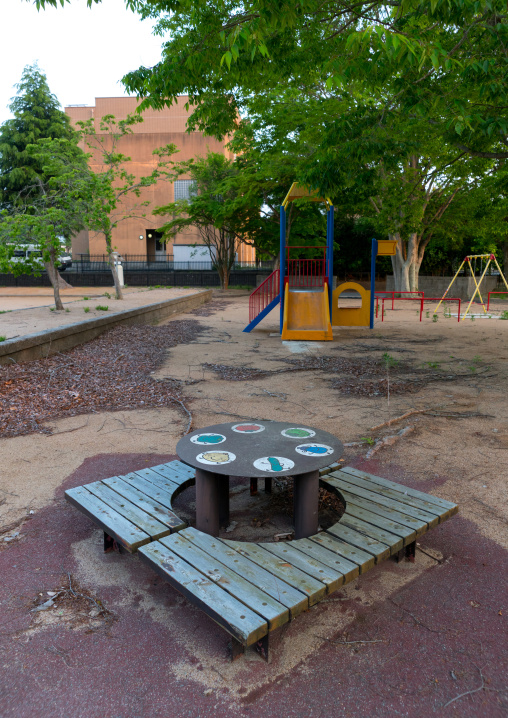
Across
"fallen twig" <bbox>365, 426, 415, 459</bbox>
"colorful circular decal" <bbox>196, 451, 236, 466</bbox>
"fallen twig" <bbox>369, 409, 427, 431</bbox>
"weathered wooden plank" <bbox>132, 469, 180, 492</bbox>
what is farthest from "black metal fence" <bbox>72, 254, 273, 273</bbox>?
"colorful circular decal" <bbox>196, 451, 236, 466</bbox>

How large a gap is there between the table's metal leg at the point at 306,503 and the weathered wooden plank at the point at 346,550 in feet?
0.89

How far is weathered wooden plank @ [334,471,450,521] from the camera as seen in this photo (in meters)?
2.89

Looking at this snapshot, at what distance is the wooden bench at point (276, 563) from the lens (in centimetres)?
204

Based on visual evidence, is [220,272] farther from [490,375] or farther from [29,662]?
[29,662]

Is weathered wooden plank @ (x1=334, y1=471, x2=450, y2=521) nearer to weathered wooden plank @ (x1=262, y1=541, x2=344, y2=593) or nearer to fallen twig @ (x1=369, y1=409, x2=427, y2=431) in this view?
weathered wooden plank @ (x1=262, y1=541, x2=344, y2=593)

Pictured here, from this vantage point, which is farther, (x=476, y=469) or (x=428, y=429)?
(x=428, y=429)

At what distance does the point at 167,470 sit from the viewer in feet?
11.7

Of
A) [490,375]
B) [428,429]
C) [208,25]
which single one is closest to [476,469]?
[428,429]

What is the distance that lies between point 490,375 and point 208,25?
6466mm

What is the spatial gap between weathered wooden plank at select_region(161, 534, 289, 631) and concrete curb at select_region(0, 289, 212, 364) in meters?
5.89

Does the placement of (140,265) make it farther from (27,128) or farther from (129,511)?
(129,511)

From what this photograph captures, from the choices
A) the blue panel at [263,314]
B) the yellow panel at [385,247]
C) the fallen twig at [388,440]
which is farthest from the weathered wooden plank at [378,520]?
the yellow panel at [385,247]

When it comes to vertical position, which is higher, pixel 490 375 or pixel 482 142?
pixel 482 142

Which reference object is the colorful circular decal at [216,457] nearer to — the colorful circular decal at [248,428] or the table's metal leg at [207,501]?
the table's metal leg at [207,501]
